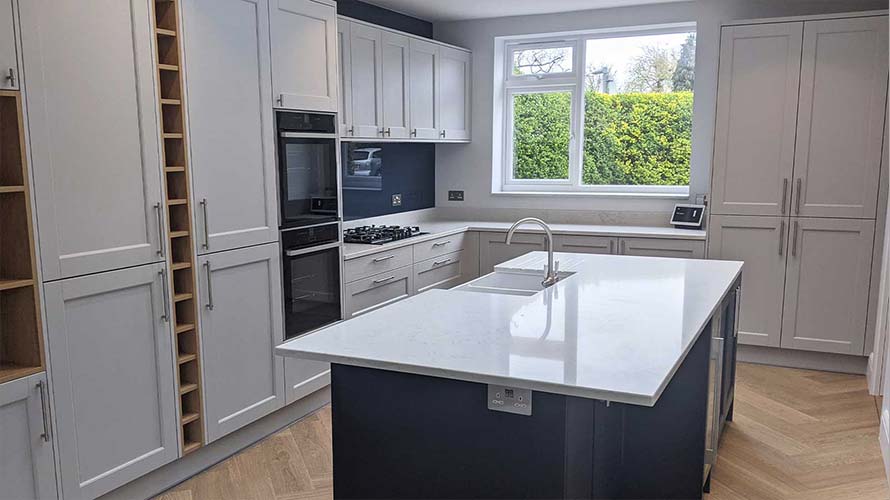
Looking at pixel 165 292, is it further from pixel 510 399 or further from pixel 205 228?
pixel 510 399

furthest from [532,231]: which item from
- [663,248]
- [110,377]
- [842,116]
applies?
[110,377]

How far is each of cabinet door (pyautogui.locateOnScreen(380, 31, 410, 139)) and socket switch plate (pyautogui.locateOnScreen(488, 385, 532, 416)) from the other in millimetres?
3017

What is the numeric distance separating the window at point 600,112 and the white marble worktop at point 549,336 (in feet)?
8.24

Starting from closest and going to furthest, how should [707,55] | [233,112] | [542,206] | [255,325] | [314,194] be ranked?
[233,112] → [255,325] → [314,194] → [707,55] → [542,206]

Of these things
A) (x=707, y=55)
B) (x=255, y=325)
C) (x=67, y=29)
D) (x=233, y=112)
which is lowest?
(x=255, y=325)

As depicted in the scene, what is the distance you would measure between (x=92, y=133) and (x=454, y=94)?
340 centimetres

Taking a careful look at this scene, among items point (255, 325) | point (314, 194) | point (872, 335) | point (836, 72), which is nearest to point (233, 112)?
point (314, 194)

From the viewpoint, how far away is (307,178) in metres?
3.59

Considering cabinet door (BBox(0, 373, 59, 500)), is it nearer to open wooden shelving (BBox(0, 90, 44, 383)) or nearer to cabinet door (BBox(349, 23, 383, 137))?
open wooden shelving (BBox(0, 90, 44, 383))

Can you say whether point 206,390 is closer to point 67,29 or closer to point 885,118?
point 67,29

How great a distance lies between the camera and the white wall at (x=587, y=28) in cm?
480

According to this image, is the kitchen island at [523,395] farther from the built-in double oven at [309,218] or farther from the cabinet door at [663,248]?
the cabinet door at [663,248]

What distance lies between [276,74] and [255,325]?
120 centimetres

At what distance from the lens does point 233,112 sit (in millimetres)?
3086
